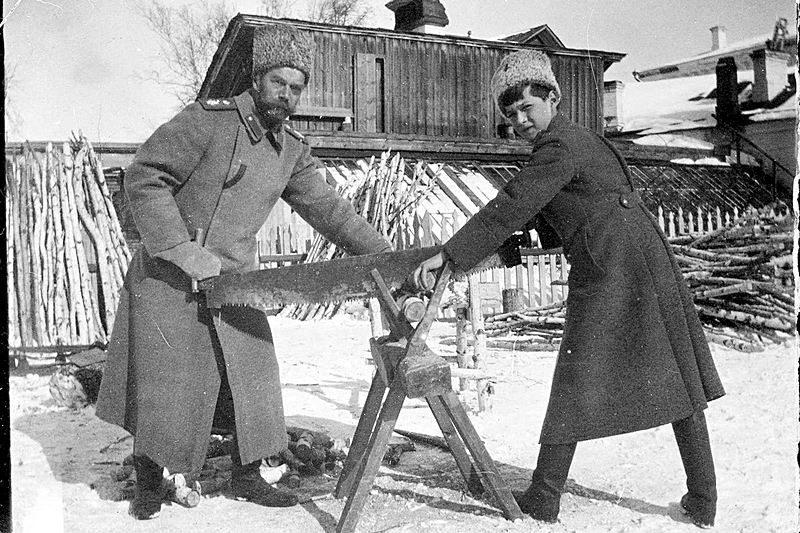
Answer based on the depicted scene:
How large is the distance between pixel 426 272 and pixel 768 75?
1941cm

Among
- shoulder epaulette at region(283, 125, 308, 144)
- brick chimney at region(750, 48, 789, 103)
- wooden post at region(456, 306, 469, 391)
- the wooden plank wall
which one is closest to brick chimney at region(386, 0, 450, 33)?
the wooden plank wall

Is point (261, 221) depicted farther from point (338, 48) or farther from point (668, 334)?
point (338, 48)

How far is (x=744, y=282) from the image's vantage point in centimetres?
816

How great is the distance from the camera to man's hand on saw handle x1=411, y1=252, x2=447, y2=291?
2.90 metres

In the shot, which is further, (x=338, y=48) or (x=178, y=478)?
(x=338, y=48)

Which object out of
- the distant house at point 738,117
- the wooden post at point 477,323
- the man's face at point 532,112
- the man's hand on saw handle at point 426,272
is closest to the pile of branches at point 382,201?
the wooden post at point 477,323

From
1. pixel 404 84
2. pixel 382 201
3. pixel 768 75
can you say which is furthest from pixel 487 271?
pixel 768 75

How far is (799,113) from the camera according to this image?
2.98m

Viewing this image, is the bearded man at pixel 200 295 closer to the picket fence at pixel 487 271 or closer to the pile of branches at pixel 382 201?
the picket fence at pixel 487 271

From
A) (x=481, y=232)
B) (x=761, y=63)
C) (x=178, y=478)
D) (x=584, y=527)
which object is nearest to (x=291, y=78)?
(x=481, y=232)

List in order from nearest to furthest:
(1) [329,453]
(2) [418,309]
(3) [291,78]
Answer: (2) [418,309], (3) [291,78], (1) [329,453]

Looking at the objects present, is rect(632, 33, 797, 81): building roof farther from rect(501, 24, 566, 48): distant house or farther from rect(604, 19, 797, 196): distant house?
rect(501, 24, 566, 48): distant house

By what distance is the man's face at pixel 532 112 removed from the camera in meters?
3.22

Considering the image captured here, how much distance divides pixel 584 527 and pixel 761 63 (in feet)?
61.9
